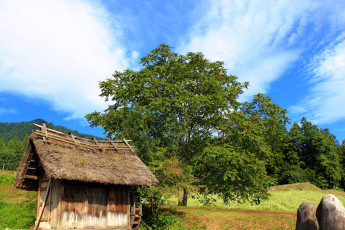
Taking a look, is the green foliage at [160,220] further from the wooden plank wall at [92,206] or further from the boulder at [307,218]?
the boulder at [307,218]

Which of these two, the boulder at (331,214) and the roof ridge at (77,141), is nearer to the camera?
the boulder at (331,214)

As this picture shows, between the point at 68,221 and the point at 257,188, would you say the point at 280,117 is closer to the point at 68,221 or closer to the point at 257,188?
the point at 257,188

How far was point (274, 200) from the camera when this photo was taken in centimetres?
3122

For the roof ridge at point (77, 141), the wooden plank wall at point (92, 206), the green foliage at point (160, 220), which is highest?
the roof ridge at point (77, 141)

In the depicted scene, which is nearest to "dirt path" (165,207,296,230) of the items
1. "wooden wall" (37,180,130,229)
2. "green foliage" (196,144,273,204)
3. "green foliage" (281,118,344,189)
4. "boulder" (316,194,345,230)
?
"green foliage" (196,144,273,204)

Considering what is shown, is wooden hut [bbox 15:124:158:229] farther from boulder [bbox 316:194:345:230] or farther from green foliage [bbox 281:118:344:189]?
green foliage [bbox 281:118:344:189]

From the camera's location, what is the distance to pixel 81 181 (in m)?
14.1

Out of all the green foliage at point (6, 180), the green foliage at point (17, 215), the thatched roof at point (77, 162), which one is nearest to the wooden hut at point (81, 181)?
the thatched roof at point (77, 162)

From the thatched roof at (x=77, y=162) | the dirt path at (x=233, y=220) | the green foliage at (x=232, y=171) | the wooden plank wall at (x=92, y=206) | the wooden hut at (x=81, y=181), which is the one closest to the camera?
the thatched roof at (x=77, y=162)

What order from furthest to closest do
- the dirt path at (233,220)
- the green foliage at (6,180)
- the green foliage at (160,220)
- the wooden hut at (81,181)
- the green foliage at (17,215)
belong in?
the green foliage at (6,180) < the green foliage at (160,220) < the green foliage at (17,215) < the dirt path at (233,220) < the wooden hut at (81,181)

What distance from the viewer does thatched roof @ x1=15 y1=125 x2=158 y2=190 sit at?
42.7ft

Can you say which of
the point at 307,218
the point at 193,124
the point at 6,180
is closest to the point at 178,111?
the point at 193,124

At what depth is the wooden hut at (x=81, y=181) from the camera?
13.2m

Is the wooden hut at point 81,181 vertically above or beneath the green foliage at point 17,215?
above
